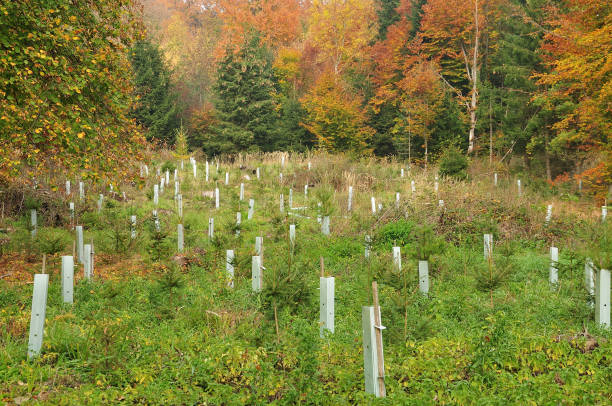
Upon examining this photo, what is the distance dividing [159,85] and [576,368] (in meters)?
35.5

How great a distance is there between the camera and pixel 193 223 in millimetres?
15680

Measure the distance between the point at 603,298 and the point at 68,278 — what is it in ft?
24.7

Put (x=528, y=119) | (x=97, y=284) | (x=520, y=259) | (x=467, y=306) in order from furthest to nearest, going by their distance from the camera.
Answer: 1. (x=528, y=119)
2. (x=520, y=259)
3. (x=97, y=284)
4. (x=467, y=306)

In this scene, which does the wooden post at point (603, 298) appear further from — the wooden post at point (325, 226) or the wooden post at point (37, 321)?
the wooden post at point (325, 226)

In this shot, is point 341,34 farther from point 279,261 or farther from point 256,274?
point 256,274

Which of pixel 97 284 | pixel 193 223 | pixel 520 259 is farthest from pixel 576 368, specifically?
pixel 193 223

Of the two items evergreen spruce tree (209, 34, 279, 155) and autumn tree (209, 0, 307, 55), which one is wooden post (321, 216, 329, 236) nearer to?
evergreen spruce tree (209, 34, 279, 155)

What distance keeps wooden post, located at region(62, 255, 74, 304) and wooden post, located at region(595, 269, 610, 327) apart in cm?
731

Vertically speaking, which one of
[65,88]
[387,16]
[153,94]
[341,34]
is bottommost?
[65,88]

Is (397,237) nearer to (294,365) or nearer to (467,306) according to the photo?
(467,306)

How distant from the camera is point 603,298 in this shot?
613cm

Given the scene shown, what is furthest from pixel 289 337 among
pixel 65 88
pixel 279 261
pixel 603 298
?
pixel 65 88

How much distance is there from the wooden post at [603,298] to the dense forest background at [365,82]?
870cm

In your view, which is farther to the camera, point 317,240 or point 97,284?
point 317,240
